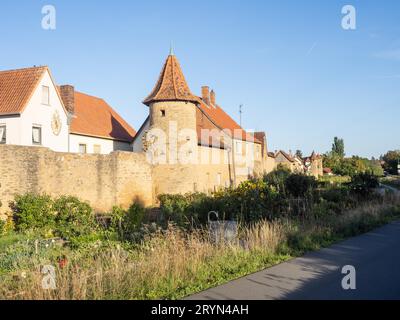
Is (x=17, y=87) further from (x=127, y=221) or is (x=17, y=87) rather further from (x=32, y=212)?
(x=127, y=221)

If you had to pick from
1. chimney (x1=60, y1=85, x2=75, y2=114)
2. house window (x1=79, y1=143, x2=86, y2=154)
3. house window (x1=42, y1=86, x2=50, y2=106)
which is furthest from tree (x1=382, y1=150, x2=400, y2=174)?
house window (x1=42, y1=86, x2=50, y2=106)

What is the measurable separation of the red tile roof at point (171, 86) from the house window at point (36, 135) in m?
7.30

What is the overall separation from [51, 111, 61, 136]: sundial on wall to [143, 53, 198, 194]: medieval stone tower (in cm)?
683

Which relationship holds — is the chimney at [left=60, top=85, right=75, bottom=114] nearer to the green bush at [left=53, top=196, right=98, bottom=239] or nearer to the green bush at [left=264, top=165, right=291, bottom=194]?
the green bush at [left=53, top=196, right=98, bottom=239]

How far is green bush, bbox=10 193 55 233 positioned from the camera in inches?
739

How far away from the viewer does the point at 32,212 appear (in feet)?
62.9

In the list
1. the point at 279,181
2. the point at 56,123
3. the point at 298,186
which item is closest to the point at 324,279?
the point at 298,186

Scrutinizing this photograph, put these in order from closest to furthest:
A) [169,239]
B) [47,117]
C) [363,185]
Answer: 1. [169,239]
2. [363,185]
3. [47,117]

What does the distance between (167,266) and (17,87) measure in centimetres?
2549

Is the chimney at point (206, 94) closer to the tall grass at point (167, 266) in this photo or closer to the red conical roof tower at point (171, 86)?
the red conical roof tower at point (171, 86)

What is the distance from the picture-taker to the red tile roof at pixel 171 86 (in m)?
30.6

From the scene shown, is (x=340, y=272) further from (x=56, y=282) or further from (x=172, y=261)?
(x=56, y=282)

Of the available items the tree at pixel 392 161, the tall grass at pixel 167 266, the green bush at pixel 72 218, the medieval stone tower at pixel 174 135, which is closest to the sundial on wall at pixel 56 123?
the medieval stone tower at pixel 174 135

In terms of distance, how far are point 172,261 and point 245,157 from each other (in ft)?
130
